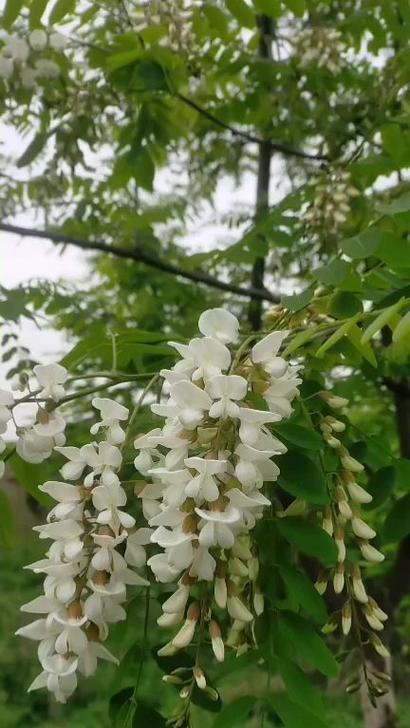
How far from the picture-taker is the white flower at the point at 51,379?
2.99 feet

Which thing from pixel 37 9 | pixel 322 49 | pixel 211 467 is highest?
pixel 322 49

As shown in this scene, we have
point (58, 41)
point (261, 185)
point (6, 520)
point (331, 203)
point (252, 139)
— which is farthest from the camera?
point (261, 185)

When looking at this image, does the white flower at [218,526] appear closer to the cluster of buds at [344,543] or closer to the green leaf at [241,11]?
the cluster of buds at [344,543]

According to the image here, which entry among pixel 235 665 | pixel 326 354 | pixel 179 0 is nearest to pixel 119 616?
pixel 235 665

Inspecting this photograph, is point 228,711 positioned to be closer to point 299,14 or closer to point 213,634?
point 213,634

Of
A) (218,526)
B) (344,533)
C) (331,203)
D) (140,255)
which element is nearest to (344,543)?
(344,533)

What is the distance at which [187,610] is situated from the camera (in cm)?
84

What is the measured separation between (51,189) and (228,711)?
1948 millimetres

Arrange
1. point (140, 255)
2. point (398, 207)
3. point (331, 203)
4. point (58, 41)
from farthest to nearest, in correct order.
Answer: point (140, 255)
point (58, 41)
point (331, 203)
point (398, 207)

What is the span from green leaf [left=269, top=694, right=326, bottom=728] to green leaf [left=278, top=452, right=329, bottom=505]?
213 mm

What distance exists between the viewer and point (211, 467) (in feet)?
2.43

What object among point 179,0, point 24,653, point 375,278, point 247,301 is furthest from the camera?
point 24,653

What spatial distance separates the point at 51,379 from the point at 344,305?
0.41m

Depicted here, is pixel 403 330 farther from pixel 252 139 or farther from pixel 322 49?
pixel 252 139
